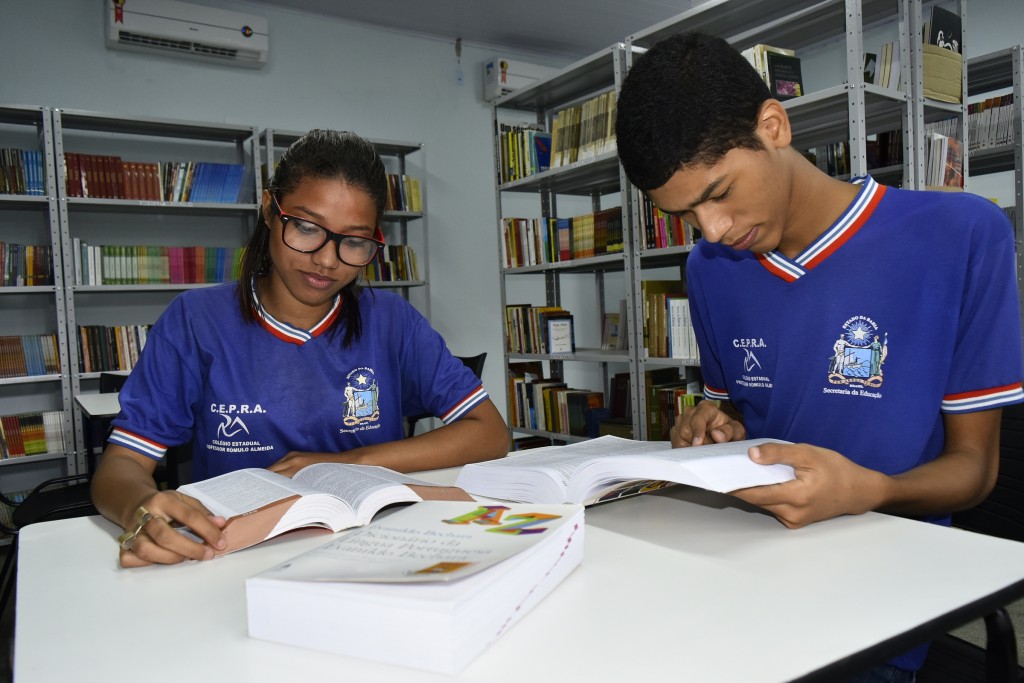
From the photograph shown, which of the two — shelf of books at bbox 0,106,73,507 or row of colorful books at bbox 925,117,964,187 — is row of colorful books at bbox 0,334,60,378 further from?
row of colorful books at bbox 925,117,964,187

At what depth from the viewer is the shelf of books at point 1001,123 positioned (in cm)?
366

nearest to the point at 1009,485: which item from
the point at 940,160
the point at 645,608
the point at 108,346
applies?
the point at 645,608

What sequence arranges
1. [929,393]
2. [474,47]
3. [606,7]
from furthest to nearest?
1. [474,47]
2. [606,7]
3. [929,393]

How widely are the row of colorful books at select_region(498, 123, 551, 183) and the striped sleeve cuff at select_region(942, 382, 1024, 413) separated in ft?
9.61

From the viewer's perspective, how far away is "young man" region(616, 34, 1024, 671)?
3.12 feet

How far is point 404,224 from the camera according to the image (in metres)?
5.21

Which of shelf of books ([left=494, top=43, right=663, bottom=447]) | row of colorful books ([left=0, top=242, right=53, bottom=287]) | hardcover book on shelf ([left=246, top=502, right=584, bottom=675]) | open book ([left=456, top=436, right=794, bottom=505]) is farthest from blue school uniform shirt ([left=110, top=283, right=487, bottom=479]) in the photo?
row of colorful books ([left=0, top=242, right=53, bottom=287])

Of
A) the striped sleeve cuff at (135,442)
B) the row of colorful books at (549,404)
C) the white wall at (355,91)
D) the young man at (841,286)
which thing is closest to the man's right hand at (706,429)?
the young man at (841,286)

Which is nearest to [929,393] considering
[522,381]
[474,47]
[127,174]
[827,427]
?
[827,427]

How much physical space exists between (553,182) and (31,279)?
2847 millimetres

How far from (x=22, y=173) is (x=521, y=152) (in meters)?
2.63

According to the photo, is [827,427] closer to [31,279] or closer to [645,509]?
[645,509]

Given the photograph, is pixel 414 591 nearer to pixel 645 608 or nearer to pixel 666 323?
pixel 645 608

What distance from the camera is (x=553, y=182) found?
154 inches
